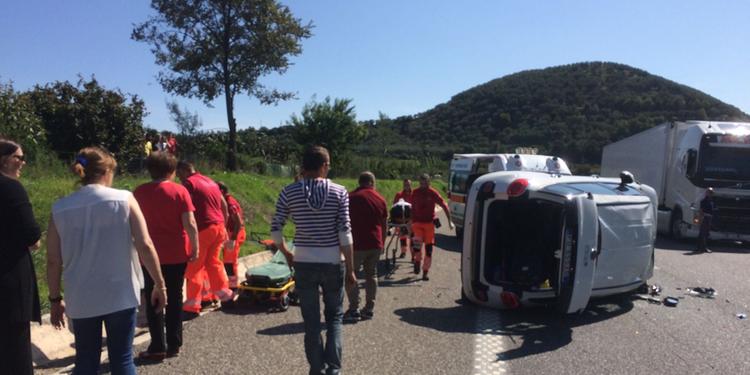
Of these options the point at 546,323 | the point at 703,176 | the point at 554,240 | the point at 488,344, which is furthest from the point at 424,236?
the point at 703,176

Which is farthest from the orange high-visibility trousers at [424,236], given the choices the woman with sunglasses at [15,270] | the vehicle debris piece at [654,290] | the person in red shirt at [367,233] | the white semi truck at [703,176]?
the white semi truck at [703,176]

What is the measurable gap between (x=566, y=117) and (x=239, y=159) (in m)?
44.9

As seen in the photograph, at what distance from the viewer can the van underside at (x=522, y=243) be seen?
781 centimetres

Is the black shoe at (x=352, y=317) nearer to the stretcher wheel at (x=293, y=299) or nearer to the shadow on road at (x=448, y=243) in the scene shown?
the stretcher wheel at (x=293, y=299)

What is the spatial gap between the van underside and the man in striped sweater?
3.38 meters

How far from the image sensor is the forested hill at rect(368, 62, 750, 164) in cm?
5097

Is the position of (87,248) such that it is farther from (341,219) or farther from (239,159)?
(239,159)

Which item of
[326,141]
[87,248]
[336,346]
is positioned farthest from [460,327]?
[326,141]

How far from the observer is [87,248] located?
363 centimetres

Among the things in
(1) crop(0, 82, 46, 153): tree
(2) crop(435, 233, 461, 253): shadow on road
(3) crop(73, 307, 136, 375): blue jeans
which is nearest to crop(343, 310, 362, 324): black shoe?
(3) crop(73, 307, 136, 375): blue jeans

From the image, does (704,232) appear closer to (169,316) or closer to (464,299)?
(464,299)

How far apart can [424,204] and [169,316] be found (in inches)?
210

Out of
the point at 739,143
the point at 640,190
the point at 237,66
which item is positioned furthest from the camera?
the point at 237,66

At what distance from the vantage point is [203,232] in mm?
6891
